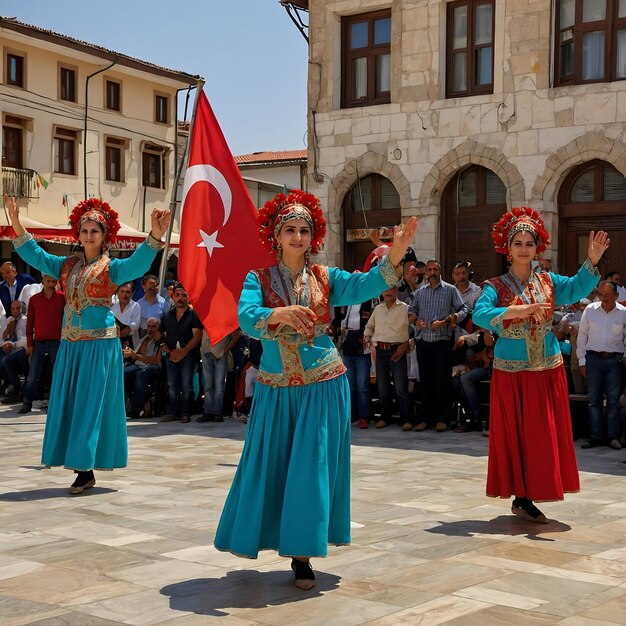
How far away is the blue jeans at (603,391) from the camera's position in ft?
37.6

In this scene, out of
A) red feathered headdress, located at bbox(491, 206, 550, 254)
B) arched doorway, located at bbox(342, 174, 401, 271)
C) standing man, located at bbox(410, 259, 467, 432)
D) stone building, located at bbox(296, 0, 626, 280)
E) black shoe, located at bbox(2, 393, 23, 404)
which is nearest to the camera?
red feathered headdress, located at bbox(491, 206, 550, 254)

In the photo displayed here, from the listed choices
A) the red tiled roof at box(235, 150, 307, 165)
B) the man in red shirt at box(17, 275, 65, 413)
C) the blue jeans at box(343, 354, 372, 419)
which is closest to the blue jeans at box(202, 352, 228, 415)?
the blue jeans at box(343, 354, 372, 419)

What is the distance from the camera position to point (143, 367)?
47.1 feet

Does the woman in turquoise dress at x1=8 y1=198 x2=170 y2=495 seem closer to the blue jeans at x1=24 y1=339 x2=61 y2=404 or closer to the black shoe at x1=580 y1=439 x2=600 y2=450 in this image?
the black shoe at x1=580 y1=439 x2=600 y2=450

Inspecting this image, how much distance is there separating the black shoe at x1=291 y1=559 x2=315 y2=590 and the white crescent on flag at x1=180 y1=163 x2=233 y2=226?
7.37 meters

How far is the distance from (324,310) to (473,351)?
24.3 feet

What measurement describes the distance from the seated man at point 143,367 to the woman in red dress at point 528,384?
292 inches

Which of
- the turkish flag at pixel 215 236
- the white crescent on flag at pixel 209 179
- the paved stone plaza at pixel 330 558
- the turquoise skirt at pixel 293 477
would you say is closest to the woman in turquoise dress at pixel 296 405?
the turquoise skirt at pixel 293 477

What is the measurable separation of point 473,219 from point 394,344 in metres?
6.52

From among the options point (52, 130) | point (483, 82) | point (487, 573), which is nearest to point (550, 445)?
point (487, 573)

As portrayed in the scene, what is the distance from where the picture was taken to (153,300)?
1484cm

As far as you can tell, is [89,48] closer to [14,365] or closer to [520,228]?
[14,365]

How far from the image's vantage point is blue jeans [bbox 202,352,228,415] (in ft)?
45.4

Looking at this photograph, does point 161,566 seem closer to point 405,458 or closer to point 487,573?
point 487,573
